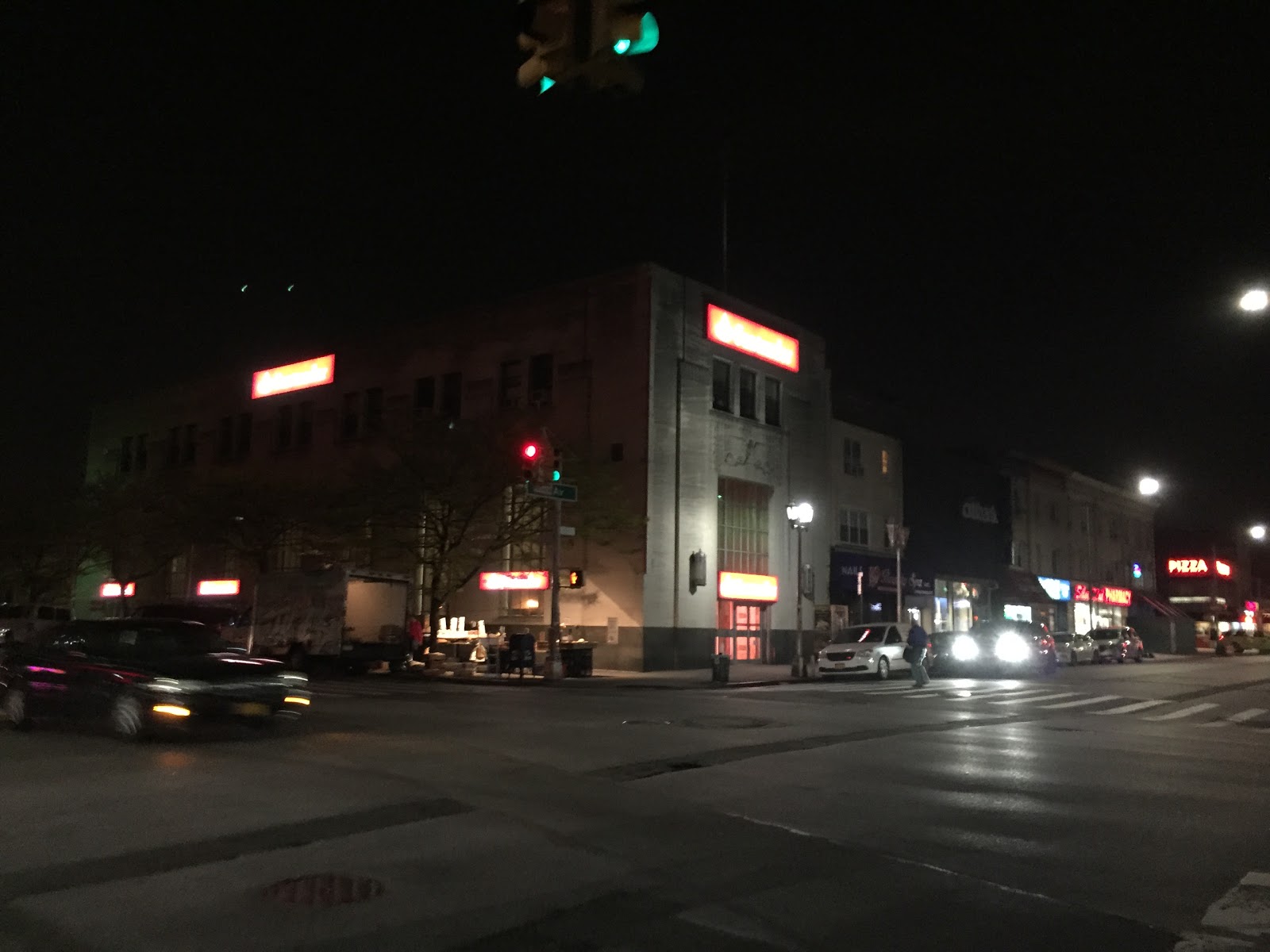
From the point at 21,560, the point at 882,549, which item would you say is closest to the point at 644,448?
the point at 882,549

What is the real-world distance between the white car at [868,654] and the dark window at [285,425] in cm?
2817

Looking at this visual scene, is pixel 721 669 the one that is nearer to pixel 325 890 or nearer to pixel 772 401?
pixel 772 401

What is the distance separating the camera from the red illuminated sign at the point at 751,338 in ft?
125

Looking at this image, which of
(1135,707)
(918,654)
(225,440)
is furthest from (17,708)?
(225,440)

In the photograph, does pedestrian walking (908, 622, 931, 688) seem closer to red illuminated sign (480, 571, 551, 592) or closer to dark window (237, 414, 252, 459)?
red illuminated sign (480, 571, 551, 592)

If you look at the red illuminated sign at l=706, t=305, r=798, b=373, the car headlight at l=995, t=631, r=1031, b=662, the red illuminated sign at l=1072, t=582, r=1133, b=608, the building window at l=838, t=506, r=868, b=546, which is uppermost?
the red illuminated sign at l=706, t=305, r=798, b=373

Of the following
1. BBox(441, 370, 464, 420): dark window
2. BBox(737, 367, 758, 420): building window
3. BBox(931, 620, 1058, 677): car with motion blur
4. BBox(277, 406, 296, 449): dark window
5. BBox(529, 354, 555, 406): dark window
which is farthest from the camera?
BBox(277, 406, 296, 449): dark window

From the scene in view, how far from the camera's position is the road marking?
1958 cm

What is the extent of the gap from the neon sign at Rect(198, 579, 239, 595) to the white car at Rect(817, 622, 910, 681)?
29.7 meters

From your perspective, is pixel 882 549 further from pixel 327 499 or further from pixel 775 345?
pixel 327 499

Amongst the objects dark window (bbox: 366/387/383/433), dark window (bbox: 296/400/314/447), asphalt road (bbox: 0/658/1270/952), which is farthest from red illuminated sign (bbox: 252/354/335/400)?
asphalt road (bbox: 0/658/1270/952)

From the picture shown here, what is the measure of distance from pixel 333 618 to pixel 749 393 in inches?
701

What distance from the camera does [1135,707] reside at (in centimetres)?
2088

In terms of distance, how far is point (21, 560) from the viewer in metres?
49.9
